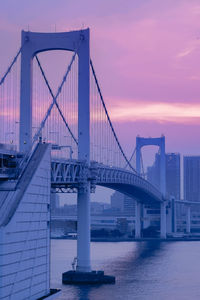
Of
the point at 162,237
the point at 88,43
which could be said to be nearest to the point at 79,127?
the point at 88,43

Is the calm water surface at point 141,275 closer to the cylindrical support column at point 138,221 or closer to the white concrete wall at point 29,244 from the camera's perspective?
the white concrete wall at point 29,244

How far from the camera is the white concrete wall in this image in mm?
18406

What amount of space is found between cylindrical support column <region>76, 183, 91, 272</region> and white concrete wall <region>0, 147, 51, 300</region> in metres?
11.0

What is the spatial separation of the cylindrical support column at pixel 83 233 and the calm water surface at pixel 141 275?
58.4 inches

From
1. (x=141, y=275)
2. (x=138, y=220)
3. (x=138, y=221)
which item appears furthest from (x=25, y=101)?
(x=138, y=221)

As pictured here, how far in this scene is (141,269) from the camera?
40031mm

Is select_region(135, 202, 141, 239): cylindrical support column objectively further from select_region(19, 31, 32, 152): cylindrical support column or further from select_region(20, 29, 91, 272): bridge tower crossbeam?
select_region(19, 31, 32, 152): cylindrical support column

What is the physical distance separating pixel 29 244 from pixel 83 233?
1267 cm

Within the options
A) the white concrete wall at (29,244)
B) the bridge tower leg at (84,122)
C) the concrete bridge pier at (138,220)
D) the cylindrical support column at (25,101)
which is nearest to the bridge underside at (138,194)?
the concrete bridge pier at (138,220)

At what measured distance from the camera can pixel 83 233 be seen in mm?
32500

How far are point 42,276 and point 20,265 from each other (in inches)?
75.1

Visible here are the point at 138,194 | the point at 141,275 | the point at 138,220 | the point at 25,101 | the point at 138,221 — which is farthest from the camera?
the point at 138,221

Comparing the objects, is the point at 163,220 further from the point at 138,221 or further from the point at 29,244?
the point at 29,244

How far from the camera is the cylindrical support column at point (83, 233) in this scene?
32.5 meters
